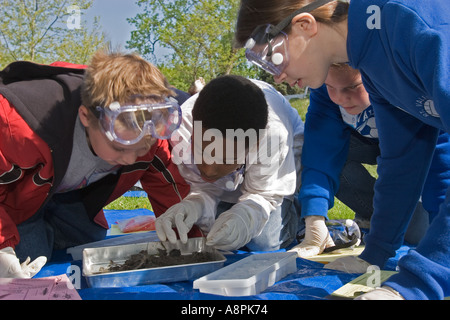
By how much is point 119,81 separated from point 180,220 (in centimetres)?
77

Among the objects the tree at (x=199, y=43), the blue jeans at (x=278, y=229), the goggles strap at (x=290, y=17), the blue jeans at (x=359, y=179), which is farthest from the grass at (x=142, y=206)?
the tree at (x=199, y=43)

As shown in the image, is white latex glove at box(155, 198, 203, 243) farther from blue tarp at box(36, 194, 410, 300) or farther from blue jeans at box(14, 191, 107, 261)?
blue jeans at box(14, 191, 107, 261)

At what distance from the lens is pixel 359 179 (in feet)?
10.6

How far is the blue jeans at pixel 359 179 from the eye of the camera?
10.3 feet

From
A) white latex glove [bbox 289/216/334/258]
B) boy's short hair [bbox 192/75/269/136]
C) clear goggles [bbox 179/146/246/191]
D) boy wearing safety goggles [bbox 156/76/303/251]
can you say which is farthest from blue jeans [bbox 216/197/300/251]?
boy's short hair [bbox 192/75/269/136]

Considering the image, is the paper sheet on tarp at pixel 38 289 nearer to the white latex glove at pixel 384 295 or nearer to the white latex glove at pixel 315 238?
the white latex glove at pixel 384 295

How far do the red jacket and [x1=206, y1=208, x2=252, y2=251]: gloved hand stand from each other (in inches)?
23.4

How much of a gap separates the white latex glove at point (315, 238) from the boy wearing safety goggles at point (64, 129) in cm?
97

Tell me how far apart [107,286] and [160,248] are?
51 cm

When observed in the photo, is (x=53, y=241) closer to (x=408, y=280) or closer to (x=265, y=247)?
(x=265, y=247)

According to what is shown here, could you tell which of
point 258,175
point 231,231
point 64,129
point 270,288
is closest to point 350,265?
point 270,288
